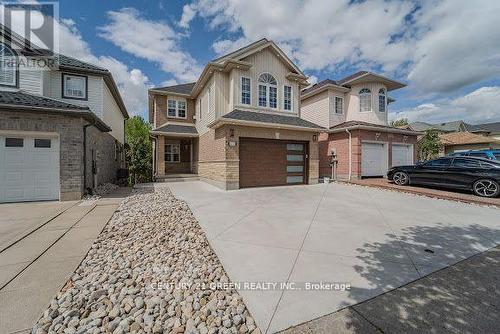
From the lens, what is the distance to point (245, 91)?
39.6 ft

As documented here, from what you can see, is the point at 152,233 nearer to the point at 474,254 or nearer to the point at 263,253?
the point at 263,253

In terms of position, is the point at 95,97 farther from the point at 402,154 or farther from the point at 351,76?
the point at 402,154

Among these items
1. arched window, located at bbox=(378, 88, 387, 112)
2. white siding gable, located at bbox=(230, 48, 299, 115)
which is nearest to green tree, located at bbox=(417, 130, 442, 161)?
arched window, located at bbox=(378, 88, 387, 112)

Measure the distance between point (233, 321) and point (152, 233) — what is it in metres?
3.10

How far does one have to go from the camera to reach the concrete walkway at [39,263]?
2.39 metres

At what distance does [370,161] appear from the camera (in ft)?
46.8

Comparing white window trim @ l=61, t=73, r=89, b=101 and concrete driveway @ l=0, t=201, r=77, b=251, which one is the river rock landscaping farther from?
white window trim @ l=61, t=73, r=89, b=101

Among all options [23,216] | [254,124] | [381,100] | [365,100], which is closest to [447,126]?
[381,100]

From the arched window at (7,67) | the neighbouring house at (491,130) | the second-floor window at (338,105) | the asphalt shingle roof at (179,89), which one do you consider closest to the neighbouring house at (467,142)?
the second-floor window at (338,105)

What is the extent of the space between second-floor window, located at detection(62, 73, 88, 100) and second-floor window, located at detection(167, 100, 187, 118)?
552 centimetres

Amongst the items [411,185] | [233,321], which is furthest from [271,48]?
[233,321]

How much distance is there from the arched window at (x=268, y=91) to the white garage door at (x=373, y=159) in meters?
6.39

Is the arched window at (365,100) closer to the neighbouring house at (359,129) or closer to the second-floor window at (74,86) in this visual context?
the neighbouring house at (359,129)

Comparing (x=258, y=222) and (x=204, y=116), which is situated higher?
(x=204, y=116)
